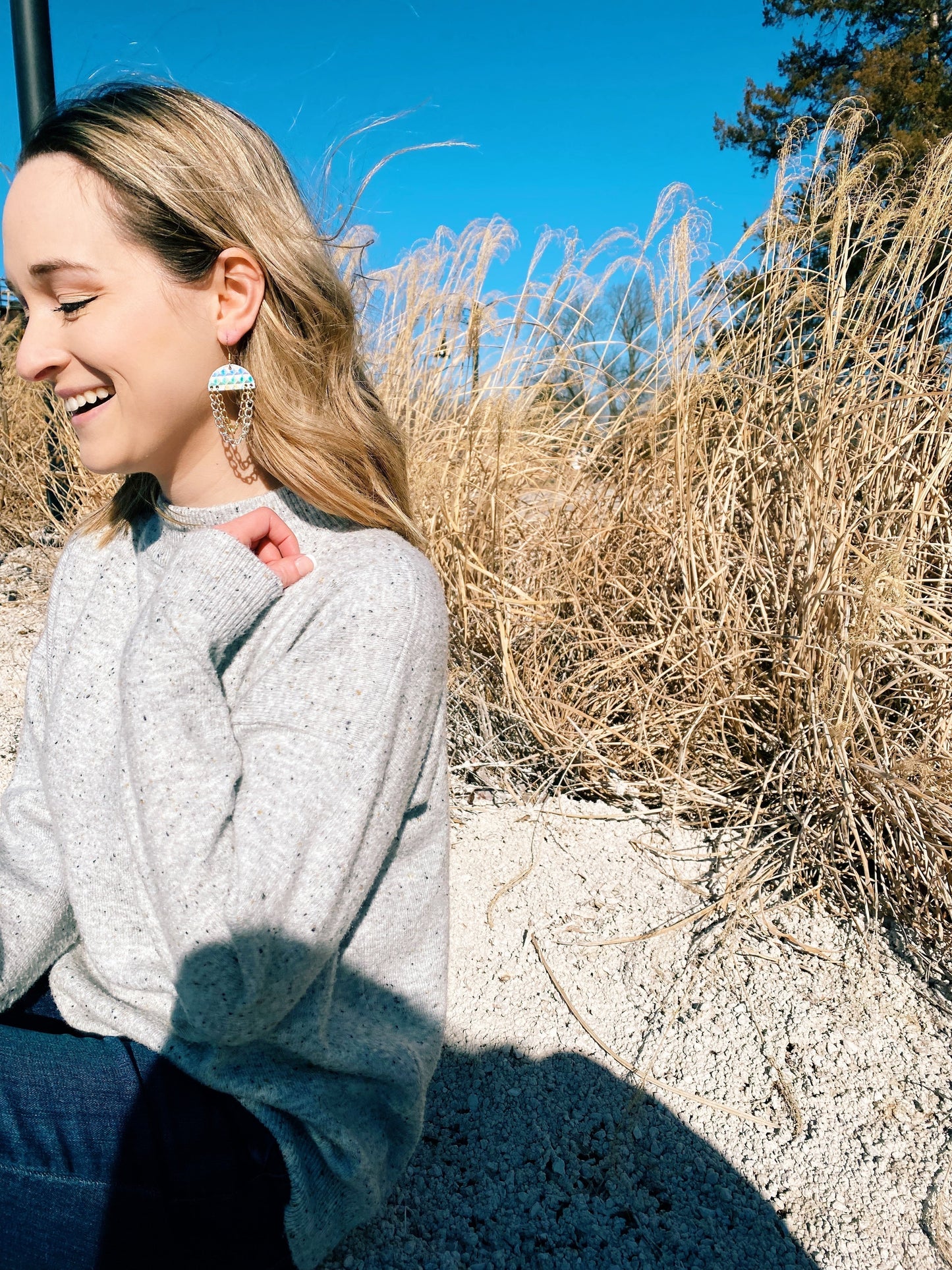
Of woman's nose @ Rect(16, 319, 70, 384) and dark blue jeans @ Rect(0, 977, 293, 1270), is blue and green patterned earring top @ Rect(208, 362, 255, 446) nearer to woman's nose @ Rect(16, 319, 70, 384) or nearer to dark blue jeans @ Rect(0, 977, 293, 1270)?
woman's nose @ Rect(16, 319, 70, 384)

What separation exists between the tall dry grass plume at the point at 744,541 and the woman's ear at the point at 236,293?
1.07 m

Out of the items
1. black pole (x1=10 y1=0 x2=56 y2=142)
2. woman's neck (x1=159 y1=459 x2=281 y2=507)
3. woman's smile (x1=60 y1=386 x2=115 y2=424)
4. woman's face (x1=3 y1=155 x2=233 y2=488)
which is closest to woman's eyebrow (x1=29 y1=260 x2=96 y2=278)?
woman's face (x1=3 y1=155 x2=233 y2=488)

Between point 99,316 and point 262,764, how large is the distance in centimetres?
59

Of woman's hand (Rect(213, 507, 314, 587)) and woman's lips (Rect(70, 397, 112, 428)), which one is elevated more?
woman's lips (Rect(70, 397, 112, 428))

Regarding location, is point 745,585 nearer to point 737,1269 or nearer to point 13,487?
point 737,1269

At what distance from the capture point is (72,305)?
1.12 m

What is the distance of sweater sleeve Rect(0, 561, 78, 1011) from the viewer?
121 cm

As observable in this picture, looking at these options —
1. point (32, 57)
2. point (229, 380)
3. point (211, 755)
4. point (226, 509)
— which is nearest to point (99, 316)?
point (229, 380)

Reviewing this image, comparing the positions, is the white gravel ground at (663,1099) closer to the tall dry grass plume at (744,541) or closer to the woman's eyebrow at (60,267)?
the tall dry grass plume at (744,541)

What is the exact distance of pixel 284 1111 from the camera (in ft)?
3.26

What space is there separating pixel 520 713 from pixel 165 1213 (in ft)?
5.50

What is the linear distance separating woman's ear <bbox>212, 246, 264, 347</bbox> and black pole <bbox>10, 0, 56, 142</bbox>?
3064mm

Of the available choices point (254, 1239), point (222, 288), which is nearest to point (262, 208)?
point (222, 288)

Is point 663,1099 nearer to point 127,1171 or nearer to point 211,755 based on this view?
point 127,1171
